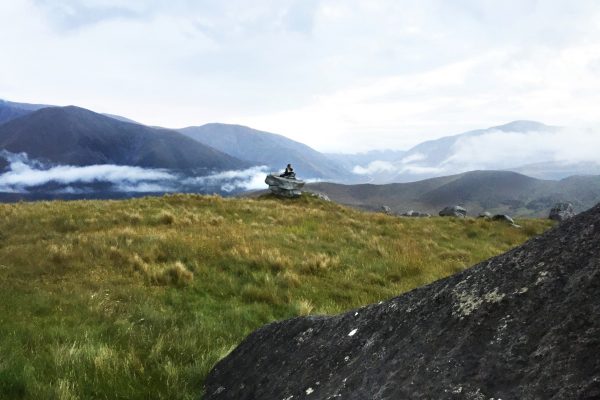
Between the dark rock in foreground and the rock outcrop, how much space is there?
126 feet

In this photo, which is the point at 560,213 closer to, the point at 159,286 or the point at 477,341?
the point at 159,286

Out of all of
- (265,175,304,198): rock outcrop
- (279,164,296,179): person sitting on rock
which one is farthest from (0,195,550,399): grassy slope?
(279,164,296,179): person sitting on rock

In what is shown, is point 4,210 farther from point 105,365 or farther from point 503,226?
point 503,226

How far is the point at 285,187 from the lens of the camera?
43156 mm

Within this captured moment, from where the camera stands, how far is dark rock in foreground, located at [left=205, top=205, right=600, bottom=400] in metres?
2.41

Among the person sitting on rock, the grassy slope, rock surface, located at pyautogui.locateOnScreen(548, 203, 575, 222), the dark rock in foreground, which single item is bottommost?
rock surface, located at pyautogui.locateOnScreen(548, 203, 575, 222)

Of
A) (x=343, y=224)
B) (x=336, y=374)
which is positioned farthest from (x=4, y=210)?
(x=336, y=374)

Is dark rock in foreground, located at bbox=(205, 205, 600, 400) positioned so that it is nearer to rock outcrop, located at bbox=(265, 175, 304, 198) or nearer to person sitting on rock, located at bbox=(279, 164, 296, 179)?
rock outcrop, located at bbox=(265, 175, 304, 198)

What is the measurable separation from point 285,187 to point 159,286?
107 feet

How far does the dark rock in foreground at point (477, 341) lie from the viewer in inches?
95.0

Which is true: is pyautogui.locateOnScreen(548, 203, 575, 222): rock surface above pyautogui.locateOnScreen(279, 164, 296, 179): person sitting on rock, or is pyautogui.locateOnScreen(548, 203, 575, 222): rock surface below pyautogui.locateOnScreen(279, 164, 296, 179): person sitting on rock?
below

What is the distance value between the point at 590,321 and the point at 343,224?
2337 cm

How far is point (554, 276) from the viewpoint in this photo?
9.96 ft

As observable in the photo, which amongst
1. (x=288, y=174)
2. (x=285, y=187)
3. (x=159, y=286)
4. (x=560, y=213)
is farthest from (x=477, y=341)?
(x=560, y=213)
